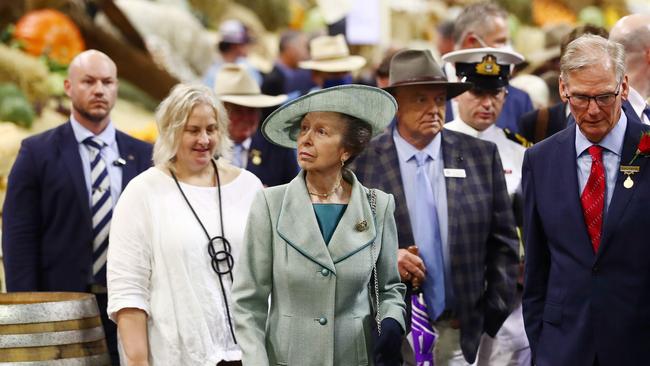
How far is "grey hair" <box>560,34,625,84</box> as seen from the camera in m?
4.71

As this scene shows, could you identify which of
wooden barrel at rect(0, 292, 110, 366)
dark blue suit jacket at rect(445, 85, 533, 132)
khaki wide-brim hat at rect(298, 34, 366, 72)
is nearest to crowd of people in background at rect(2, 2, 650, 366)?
wooden barrel at rect(0, 292, 110, 366)

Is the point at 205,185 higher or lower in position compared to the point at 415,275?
higher

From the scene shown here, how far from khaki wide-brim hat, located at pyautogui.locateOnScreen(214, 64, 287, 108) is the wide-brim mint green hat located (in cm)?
285

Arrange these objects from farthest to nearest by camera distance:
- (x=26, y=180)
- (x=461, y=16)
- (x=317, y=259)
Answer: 1. (x=461, y=16)
2. (x=26, y=180)
3. (x=317, y=259)

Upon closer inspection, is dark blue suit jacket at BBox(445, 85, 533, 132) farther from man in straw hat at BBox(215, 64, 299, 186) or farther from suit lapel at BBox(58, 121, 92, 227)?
suit lapel at BBox(58, 121, 92, 227)

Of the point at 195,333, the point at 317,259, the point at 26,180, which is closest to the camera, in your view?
the point at 317,259

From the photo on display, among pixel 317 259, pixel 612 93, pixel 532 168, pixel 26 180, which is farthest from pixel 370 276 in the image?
pixel 26 180

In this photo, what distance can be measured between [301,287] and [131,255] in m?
1.06

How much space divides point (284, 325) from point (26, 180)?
7.65 feet

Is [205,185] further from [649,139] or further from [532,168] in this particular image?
[649,139]

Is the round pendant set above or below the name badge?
below

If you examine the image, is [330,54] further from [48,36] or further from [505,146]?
[505,146]

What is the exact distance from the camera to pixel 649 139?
15.5 ft

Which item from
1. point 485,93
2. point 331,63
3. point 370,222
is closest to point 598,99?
point 370,222
